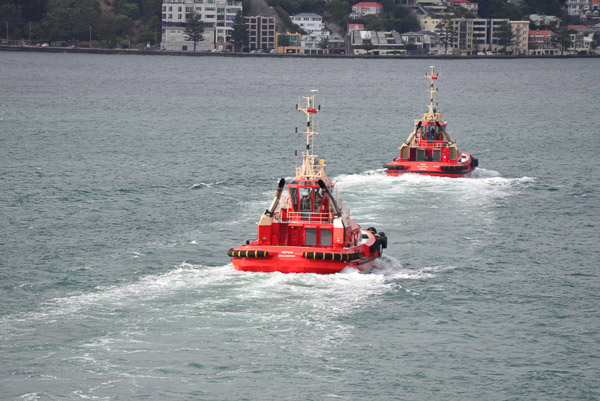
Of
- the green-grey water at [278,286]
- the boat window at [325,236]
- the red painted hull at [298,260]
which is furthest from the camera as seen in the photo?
the boat window at [325,236]

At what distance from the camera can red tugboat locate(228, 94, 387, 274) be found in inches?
1738

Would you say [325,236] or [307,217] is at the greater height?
[307,217]

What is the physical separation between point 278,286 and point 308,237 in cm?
330

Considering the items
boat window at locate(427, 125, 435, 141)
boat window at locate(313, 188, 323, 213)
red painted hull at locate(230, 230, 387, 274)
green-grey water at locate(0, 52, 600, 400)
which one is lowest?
green-grey water at locate(0, 52, 600, 400)

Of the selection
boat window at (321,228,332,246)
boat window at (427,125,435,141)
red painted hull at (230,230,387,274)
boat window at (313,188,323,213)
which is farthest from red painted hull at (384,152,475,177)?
red painted hull at (230,230,387,274)

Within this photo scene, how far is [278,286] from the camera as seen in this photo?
43281mm

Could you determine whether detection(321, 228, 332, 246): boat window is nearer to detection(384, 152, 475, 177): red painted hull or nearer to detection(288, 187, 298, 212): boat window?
detection(288, 187, 298, 212): boat window

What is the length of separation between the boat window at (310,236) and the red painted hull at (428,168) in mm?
29096

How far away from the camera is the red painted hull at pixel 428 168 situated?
7319 centimetres

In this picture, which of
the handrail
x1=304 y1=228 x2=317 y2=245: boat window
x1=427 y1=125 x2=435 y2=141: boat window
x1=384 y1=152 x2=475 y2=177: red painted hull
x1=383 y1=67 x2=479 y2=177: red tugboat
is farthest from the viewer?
x1=427 y1=125 x2=435 y2=141: boat window

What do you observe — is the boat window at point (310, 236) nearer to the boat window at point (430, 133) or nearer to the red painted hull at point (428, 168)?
the red painted hull at point (428, 168)

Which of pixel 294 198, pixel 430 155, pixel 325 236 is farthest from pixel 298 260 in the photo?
pixel 430 155

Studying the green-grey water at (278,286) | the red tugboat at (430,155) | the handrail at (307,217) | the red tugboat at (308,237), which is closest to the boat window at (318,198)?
the red tugboat at (308,237)

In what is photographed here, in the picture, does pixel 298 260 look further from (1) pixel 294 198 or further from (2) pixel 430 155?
(2) pixel 430 155
